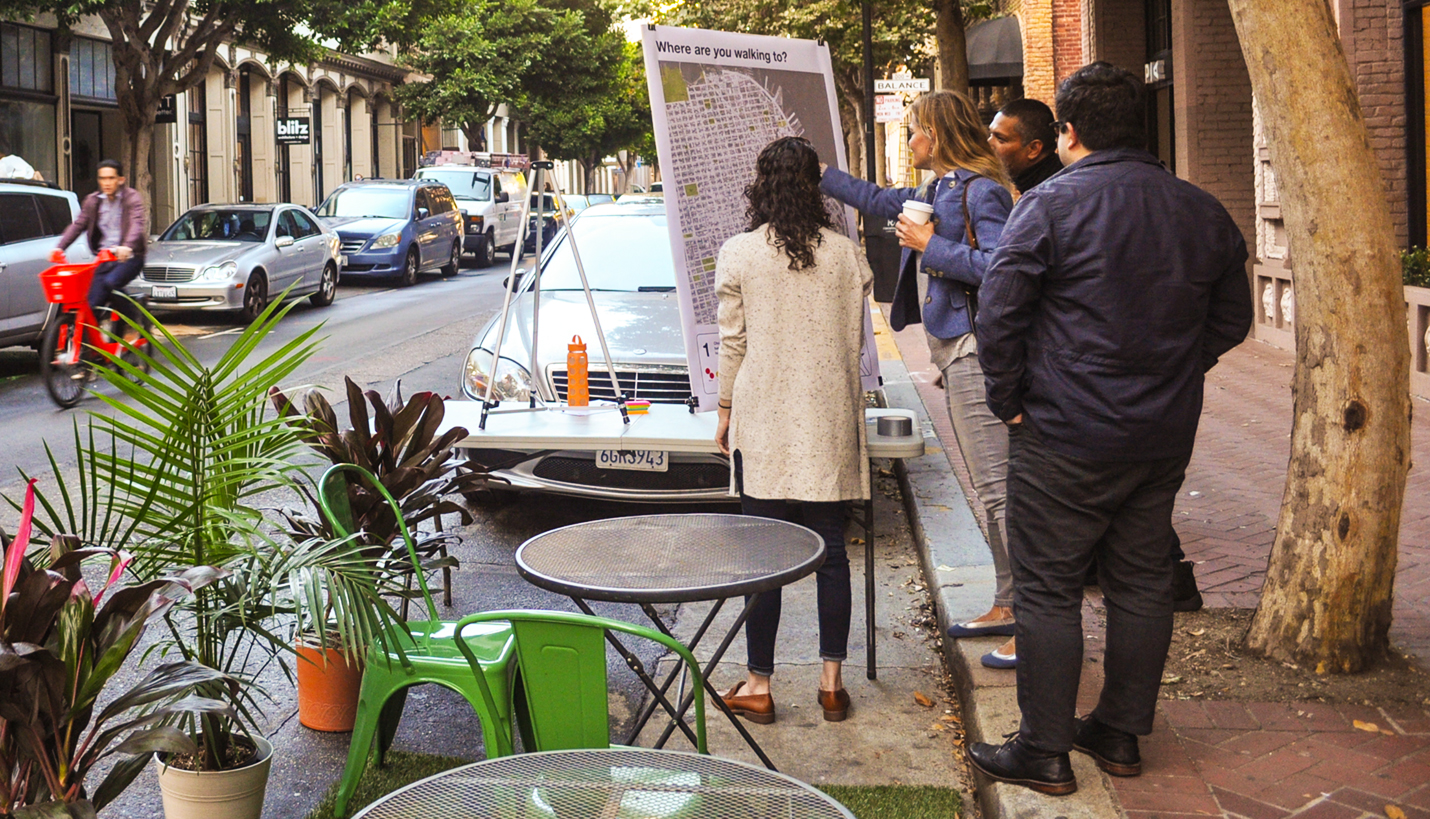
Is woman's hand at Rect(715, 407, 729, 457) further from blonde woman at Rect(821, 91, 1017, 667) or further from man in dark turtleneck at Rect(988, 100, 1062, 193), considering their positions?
man in dark turtleneck at Rect(988, 100, 1062, 193)

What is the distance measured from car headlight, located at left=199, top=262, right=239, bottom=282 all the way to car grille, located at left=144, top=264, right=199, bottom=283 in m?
0.12

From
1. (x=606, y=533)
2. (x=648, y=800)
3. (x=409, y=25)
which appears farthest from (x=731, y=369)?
(x=409, y=25)

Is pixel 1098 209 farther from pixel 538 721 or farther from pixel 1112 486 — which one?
pixel 538 721

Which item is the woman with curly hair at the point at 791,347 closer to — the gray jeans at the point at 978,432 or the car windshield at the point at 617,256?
the gray jeans at the point at 978,432

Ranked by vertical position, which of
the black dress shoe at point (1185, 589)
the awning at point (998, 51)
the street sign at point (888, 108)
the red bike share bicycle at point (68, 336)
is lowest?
the black dress shoe at point (1185, 589)

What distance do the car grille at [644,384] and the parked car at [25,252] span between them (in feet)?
23.4

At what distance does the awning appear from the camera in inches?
883

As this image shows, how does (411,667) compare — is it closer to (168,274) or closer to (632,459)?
(632,459)

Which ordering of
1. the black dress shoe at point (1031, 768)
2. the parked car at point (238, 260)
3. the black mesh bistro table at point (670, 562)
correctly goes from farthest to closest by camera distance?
the parked car at point (238, 260) → the black dress shoe at point (1031, 768) → the black mesh bistro table at point (670, 562)

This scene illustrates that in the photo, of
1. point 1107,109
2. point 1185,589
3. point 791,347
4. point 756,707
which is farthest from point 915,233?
point 1185,589

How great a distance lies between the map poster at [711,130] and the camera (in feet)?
19.3

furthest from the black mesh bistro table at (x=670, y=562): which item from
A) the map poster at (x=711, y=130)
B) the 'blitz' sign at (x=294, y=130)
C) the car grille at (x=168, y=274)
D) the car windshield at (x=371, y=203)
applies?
the 'blitz' sign at (x=294, y=130)

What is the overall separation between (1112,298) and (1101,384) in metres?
0.21

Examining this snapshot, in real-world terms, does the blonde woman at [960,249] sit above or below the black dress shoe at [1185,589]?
above
